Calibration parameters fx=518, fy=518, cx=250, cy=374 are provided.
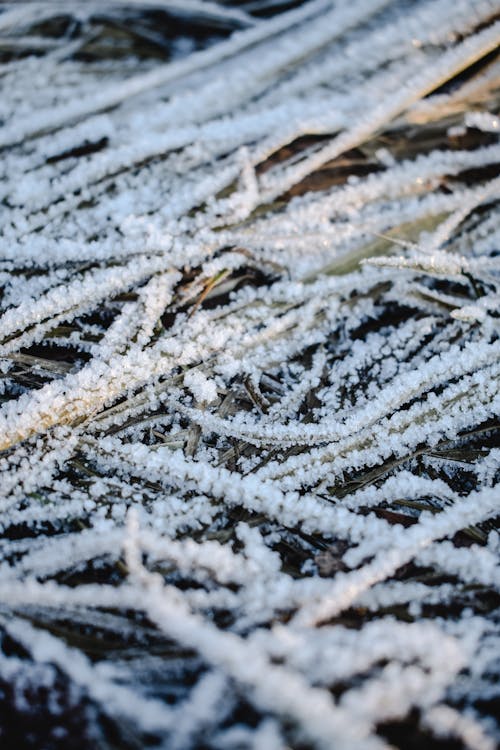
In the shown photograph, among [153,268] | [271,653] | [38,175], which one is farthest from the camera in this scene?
[38,175]

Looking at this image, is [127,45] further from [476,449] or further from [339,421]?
[476,449]

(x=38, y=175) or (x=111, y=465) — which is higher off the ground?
(x=38, y=175)

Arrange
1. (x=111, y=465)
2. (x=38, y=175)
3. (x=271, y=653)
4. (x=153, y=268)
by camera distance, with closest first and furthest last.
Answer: (x=271, y=653)
(x=111, y=465)
(x=153, y=268)
(x=38, y=175)

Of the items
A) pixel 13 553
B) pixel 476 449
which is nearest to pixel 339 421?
pixel 476 449

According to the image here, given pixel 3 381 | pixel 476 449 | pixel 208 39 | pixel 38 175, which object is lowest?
pixel 476 449

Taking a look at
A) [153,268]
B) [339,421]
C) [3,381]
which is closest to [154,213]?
[153,268]

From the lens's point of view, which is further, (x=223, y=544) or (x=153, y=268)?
(x=153, y=268)
